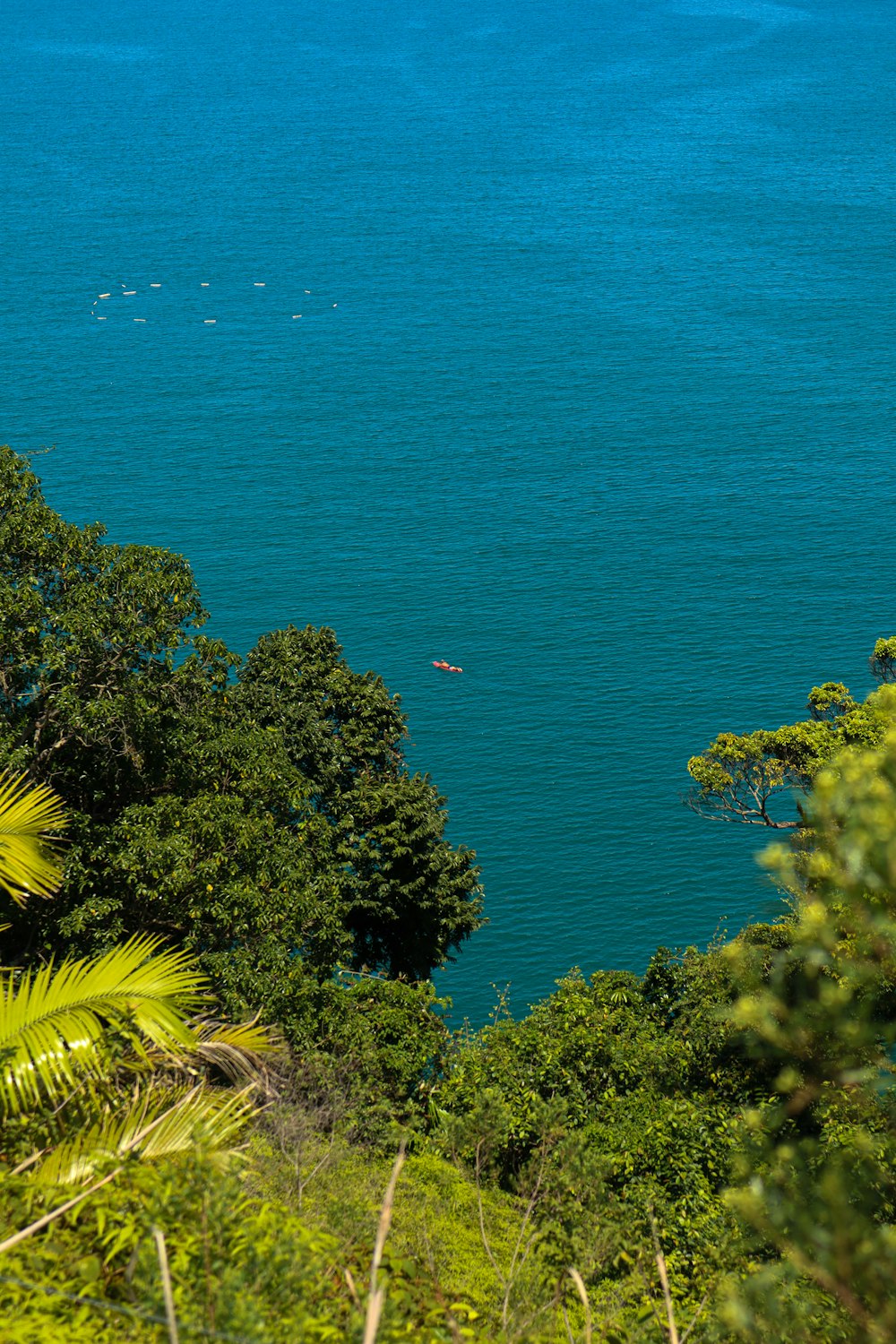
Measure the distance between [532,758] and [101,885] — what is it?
3044 cm

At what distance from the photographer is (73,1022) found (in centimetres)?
787

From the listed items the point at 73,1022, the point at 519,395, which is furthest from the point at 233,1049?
the point at 519,395

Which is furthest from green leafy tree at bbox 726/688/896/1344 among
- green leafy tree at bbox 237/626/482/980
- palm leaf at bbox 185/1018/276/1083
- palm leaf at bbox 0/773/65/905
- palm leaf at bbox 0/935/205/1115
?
green leafy tree at bbox 237/626/482/980

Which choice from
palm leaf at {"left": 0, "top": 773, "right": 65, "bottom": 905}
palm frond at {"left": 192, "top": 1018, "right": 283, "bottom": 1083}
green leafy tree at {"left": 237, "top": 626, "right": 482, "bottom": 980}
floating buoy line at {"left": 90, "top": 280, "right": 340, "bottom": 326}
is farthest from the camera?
floating buoy line at {"left": 90, "top": 280, "right": 340, "bottom": 326}

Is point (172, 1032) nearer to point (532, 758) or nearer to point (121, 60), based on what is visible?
point (532, 758)

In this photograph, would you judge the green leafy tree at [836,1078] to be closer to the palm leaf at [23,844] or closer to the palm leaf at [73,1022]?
the palm leaf at [73,1022]

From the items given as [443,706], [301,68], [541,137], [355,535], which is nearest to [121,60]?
[301,68]

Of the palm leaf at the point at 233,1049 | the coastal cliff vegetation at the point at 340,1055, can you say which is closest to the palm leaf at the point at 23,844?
the coastal cliff vegetation at the point at 340,1055

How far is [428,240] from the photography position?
10138 cm

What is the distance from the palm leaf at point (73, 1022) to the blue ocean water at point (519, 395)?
26.2 metres

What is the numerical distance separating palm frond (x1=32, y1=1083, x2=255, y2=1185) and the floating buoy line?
8361 cm

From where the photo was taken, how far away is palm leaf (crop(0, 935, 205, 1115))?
299 inches

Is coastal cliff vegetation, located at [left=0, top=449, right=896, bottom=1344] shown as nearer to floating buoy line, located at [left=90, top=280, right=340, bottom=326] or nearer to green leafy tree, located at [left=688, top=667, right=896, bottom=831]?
green leafy tree, located at [left=688, top=667, right=896, bottom=831]

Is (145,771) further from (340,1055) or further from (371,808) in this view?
(371,808)
